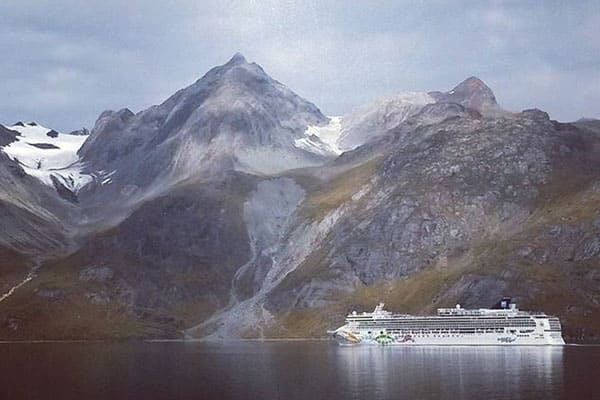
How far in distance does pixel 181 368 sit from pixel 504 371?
56.9m

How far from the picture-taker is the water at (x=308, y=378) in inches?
4473

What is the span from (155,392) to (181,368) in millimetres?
46777

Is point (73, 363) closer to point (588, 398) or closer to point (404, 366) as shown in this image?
point (404, 366)

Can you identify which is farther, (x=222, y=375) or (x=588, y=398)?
(x=222, y=375)

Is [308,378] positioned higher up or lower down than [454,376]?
lower down

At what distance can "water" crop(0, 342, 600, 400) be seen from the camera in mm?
113625

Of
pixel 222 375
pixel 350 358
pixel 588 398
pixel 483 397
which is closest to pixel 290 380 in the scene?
pixel 222 375

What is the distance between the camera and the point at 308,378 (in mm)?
135875

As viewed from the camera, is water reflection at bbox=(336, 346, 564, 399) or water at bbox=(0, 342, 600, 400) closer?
water at bbox=(0, 342, 600, 400)

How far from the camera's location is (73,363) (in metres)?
183

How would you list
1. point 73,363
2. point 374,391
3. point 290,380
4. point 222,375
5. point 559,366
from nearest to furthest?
point 374,391 < point 290,380 < point 222,375 < point 559,366 < point 73,363

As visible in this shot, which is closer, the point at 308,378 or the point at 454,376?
the point at 308,378

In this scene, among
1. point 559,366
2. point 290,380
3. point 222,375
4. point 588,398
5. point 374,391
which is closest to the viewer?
point 588,398

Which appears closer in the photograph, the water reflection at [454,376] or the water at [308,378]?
the water at [308,378]
